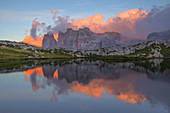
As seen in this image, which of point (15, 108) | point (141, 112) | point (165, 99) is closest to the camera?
point (141, 112)

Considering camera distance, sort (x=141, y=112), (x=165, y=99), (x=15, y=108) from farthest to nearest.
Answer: (x=165, y=99)
(x=15, y=108)
(x=141, y=112)

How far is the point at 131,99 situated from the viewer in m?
26.2

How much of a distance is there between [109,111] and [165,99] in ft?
39.9

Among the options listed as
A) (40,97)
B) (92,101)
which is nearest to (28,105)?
(40,97)

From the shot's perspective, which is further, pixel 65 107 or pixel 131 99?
pixel 131 99

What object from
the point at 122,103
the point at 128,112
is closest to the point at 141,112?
the point at 128,112

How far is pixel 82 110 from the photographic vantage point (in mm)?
21234

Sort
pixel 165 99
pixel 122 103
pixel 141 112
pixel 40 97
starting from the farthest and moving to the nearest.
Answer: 1. pixel 40 97
2. pixel 165 99
3. pixel 122 103
4. pixel 141 112

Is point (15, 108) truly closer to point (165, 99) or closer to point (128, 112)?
point (128, 112)

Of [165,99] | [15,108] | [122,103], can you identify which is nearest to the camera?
[15,108]

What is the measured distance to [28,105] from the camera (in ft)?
76.8

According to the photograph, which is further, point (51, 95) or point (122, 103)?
point (51, 95)

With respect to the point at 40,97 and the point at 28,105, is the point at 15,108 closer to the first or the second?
Result: the point at 28,105

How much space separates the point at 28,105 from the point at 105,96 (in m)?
14.0
